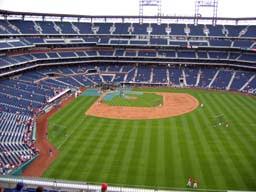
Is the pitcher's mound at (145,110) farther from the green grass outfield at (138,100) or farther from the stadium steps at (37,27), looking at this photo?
the stadium steps at (37,27)

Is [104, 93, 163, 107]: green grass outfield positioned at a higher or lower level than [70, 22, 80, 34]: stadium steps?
lower

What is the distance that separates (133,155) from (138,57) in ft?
211

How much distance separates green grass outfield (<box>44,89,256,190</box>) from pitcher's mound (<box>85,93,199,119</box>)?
101 inches

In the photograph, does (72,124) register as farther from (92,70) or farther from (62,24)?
(62,24)

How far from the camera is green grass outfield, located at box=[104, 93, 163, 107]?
234ft

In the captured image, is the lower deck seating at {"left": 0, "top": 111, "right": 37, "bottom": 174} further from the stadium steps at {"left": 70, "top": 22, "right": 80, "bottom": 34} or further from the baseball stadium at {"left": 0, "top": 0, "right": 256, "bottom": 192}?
the stadium steps at {"left": 70, "top": 22, "right": 80, "bottom": 34}

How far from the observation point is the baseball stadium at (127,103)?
1512 inches

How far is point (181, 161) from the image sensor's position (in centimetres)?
4169

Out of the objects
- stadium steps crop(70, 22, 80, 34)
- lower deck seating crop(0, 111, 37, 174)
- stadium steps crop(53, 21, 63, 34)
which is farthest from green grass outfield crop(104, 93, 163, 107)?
stadium steps crop(70, 22, 80, 34)

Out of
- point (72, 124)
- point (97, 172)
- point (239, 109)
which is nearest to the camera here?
point (97, 172)

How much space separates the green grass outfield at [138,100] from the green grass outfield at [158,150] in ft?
31.3

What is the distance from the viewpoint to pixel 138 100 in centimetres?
7500

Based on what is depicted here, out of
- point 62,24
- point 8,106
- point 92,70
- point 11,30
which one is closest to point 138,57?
point 92,70

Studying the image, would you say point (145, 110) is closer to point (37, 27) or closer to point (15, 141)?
point (15, 141)
